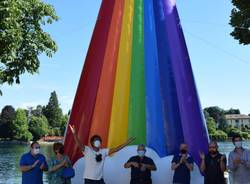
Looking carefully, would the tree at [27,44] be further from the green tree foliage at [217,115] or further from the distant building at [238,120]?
the distant building at [238,120]

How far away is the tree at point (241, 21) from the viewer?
9.77 meters

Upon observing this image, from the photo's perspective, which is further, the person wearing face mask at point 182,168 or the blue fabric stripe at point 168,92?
the blue fabric stripe at point 168,92

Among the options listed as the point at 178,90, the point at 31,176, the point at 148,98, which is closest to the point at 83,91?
the point at 148,98

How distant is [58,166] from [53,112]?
110420mm

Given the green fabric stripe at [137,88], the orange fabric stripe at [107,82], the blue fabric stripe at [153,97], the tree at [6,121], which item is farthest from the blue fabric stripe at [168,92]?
the tree at [6,121]

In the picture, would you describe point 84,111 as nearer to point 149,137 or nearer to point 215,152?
point 149,137

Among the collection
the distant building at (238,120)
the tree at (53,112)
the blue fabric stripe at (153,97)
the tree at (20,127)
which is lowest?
the blue fabric stripe at (153,97)

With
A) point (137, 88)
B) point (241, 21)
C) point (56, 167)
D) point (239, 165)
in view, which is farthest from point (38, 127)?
point (239, 165)

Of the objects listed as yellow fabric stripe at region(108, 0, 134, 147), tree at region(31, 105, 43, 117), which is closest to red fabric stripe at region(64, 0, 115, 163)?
yellow fabric stripe at region(108, 0, 134, 147)

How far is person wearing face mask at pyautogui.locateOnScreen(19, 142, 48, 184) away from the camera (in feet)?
26.0

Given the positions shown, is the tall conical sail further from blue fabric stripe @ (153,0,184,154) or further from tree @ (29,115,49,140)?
tree @ (29,115,49,140)

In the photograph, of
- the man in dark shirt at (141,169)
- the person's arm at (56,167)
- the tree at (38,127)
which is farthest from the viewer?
the tree at (38,127)

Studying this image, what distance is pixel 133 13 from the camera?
468 inches

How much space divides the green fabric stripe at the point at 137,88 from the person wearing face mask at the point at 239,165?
2.88 m
